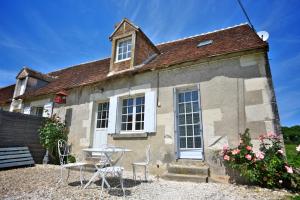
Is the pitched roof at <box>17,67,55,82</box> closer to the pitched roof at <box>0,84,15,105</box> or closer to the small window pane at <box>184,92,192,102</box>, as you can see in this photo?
the pitched roof at <box>0,84,15,105</box>

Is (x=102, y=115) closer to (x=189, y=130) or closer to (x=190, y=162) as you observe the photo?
(x=189, y=130)

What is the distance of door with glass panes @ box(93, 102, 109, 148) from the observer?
7.38m

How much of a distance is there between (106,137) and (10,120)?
3.59 m

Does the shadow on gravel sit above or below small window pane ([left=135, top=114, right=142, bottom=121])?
below

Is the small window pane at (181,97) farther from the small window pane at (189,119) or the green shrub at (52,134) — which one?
the green shrub at (52,134)

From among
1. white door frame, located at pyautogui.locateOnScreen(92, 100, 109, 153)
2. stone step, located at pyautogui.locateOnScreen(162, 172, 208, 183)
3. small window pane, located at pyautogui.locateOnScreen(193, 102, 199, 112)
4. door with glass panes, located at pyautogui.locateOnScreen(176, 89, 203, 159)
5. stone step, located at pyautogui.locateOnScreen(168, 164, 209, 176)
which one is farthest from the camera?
white door frame, located at pyautogui.locateOnScreen(92, 100, 109, 153)

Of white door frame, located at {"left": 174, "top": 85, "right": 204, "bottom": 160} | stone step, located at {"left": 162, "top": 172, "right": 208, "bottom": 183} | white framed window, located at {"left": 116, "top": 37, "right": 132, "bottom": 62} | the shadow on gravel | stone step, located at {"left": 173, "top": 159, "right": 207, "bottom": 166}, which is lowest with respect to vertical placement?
the shadow on gravel

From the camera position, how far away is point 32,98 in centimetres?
983

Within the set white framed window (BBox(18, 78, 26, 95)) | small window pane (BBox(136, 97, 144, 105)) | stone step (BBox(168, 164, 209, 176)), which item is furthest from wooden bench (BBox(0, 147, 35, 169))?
stone step (BBox(168, 164, 209, 176))

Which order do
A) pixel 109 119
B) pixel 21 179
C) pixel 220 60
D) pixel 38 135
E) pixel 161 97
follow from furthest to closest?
1. pixel 38 135
2. pixel 109 119
3. pixel 161 97
4. pixel 220 60
5. pixel 21 179

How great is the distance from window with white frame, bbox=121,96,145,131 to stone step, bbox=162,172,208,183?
6.14 feet

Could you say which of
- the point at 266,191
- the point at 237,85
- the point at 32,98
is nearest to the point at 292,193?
the point at 266,191

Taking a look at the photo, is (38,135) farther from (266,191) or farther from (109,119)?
Answer: (266,191)

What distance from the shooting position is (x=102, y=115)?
773cm
